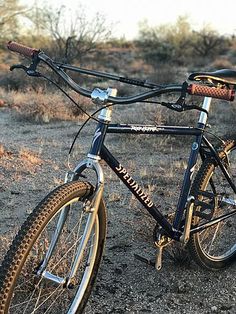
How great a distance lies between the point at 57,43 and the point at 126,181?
1955cm

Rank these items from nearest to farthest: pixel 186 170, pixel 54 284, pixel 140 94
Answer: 1. pixel 140 94
2. pixel 54 284
3. pixel 186 170

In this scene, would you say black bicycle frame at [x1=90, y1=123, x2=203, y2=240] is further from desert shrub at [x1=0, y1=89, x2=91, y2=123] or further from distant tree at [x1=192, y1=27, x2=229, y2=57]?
distant tree at [x1=192, y1=27, x2=229, y2=57]

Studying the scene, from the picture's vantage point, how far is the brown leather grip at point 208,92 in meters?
2.34

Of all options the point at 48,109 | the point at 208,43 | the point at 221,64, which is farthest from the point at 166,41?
the point at 48,109

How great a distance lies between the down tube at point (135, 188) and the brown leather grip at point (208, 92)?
1.67ft

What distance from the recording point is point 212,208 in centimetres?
321

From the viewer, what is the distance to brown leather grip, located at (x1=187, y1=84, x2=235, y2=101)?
234cm

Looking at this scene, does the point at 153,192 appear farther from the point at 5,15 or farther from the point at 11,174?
the point at 5,15

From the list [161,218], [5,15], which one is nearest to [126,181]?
[161,218]

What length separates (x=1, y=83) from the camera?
17969mm

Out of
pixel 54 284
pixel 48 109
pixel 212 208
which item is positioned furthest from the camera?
pixel 48 109

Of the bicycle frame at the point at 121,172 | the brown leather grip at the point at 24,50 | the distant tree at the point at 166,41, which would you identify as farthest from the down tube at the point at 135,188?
the distant tree at the point at 166,41

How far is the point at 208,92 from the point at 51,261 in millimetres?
1183

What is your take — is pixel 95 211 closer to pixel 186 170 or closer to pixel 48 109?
pixel 186 170
